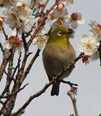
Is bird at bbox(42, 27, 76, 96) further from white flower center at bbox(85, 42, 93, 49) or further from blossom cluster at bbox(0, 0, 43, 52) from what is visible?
blossom cluster at bbox(0, 0, 43, 52)

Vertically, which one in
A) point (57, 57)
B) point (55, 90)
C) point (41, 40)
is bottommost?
point (41, 40)

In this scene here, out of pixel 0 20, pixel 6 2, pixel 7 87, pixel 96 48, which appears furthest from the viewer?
pixel 0 20

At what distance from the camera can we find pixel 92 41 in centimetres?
287

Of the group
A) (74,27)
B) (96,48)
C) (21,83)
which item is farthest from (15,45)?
(96,48)

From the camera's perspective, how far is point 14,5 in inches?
109

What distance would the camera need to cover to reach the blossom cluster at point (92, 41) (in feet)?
9.50

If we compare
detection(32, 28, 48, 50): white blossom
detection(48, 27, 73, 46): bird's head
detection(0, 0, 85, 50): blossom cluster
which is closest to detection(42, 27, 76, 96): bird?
detection(48, 27, 73, 46): bird's head

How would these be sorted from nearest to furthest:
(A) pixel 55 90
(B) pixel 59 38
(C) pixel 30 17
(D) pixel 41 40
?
1. (C) pixel 30 17
2. (D) pixel 41 40
3. (B) pixel 59 38
4. (A) pixel 55 90

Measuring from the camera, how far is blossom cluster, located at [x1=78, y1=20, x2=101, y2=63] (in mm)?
2895

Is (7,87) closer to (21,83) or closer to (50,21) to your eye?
(21,83)

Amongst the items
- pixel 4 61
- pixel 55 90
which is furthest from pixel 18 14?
pixel 55 90

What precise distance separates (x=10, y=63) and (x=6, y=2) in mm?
990

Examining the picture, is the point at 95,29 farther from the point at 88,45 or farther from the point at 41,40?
the point at 41,40

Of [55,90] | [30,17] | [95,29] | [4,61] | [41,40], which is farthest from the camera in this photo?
[55,90]
